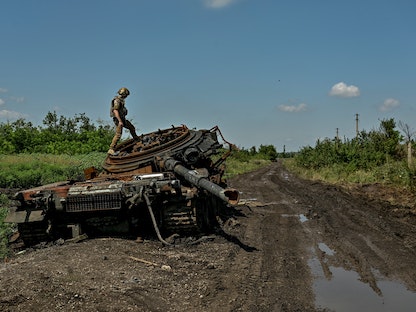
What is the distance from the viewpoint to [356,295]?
552 cm

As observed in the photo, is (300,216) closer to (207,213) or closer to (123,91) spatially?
(207,213)

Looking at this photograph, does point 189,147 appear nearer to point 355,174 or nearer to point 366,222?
point 366,222

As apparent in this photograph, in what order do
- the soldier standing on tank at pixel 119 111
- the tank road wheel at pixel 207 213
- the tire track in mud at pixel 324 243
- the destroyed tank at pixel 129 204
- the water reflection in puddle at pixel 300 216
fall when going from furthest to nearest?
1. the water reflection in puddle at pixel 300 216
2. the soldier standing on tank at pixel 119 111
3. the tank road wheel at pixel 207 213
4. the destroyed tank at pixel 129 204
5. the tire track in mud at pixel 324 243

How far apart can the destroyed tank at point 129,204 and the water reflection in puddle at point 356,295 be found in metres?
1.90

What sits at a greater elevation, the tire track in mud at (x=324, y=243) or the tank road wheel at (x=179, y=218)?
the tank road wheel at (x=179, y=218)

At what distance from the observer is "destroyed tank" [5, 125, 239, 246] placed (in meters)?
7.55

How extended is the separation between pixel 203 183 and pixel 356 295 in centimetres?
271

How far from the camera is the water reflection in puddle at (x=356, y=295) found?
5109 millimetres

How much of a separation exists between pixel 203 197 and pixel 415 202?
760 centimetres

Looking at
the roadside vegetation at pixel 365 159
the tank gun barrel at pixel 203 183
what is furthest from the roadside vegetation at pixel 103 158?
the tank gun barrel at pixel 203 183

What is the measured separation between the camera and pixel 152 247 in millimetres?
7648

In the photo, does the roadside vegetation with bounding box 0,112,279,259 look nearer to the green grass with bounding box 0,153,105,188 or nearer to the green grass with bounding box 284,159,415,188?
the green grass with bounding box 0,153,105,188

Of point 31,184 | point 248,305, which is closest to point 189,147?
point 248,305

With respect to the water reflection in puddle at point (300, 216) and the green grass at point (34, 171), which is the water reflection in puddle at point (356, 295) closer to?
the water reflection in puddle at point (300, 216)
